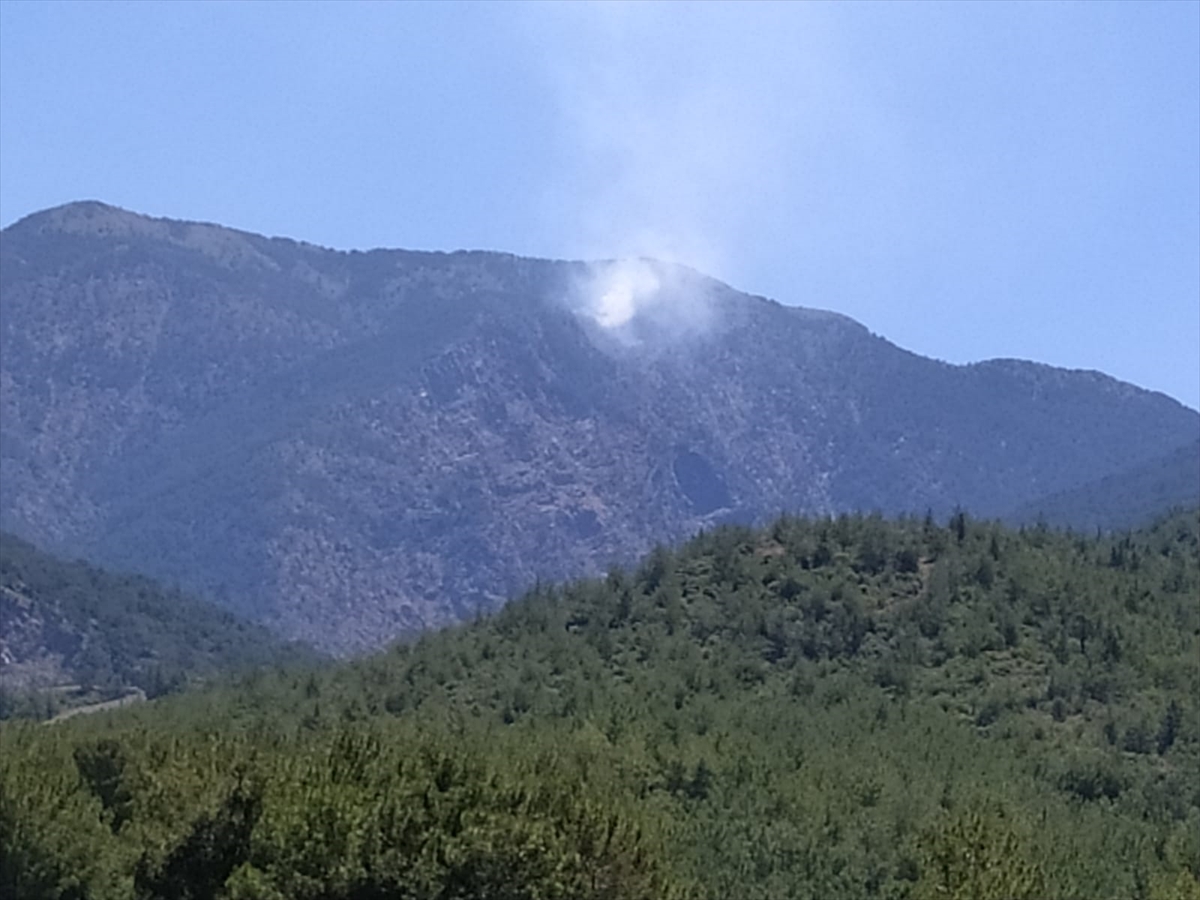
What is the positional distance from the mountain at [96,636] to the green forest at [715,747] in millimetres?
68146

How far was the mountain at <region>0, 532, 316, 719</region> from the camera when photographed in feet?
517

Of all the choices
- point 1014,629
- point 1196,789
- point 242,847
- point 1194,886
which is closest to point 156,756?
point 242,847

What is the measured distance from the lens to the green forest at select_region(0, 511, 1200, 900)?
117 ft

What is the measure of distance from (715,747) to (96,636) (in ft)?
392

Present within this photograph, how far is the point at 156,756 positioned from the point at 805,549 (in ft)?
127

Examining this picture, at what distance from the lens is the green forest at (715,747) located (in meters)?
35.6

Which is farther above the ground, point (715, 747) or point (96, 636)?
point (715, 747)

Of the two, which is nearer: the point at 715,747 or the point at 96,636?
the point at 715,747

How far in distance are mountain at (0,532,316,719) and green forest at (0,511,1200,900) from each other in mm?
68146

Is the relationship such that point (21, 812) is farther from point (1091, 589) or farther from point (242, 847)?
point (1091, 589)

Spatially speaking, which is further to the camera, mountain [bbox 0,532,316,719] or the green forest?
mountain [bbox 0,532,316,719]

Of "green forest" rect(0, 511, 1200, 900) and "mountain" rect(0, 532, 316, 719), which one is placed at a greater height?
"green forest" rect(0, 511, 1200, 900)

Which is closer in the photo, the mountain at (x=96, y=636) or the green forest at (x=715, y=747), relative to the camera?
the green forest at (x=715, y=747)

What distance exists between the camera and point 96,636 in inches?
6772
